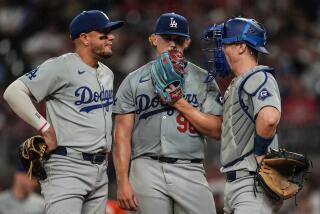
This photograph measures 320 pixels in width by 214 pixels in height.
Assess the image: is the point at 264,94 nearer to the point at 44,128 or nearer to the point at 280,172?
the point at 280,172

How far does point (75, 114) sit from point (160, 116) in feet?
2.04

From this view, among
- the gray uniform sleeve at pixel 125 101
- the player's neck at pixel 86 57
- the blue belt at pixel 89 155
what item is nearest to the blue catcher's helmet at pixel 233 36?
the gray uniform sleeve at pixel 125 101

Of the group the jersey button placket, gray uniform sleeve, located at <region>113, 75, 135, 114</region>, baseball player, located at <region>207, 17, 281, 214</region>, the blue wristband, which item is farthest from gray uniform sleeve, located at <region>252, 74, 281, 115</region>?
gray uniform sleeve, located at <region>113, 75, 135, 114</region>

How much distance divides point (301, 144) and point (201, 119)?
15.2 feet

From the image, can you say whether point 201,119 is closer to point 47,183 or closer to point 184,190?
point 184,190

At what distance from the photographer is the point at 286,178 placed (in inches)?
228

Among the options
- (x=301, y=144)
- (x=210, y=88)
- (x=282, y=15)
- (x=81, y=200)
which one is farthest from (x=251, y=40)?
(x=282, y=15)

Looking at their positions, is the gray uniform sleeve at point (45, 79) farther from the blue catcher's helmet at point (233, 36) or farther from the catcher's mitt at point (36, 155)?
the blue catcher's helmet at point (233, 36)

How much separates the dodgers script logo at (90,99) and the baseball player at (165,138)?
0.19 metres

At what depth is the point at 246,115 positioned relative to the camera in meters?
5.87

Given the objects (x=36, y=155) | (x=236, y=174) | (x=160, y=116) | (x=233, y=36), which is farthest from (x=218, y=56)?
(x=36, y=155)

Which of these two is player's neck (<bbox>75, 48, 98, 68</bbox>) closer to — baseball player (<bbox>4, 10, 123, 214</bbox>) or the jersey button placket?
baseball player (<bbox>4, 10, 123, 214</bbox>)

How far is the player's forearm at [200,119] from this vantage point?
625cm

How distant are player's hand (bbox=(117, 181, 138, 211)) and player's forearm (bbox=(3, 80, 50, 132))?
2.19 feet
